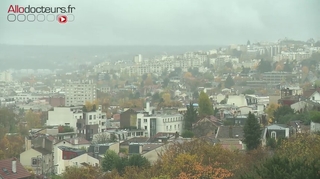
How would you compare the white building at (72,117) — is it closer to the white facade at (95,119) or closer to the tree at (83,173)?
the white facade at (95,119)

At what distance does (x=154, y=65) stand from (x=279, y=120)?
47.6m

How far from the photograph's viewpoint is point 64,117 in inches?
845

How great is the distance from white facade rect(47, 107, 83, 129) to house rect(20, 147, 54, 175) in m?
5.96

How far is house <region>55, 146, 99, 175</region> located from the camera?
12.8 m

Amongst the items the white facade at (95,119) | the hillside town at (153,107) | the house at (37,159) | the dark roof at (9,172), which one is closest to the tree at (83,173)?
the hillside town at (153,107)

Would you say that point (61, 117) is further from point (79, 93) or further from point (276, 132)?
point (79, 93)

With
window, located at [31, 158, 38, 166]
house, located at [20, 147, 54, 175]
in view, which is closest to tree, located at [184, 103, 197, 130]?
house, located at [20, 147, 54, 175]

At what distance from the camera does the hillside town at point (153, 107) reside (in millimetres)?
13312

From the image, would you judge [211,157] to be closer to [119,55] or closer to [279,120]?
[279,120]

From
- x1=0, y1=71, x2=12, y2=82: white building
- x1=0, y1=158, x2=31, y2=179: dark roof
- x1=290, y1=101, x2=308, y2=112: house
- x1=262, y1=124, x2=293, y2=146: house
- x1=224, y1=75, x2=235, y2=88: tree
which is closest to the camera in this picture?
x1=0, y1=158, x2=31, y2=179: dark roof

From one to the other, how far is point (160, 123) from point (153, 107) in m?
7.38

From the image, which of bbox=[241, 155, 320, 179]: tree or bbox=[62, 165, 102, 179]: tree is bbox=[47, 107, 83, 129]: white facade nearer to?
bbox=[62, 165, 102, 179]: tree

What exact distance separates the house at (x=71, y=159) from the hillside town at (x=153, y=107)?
16 millimetres

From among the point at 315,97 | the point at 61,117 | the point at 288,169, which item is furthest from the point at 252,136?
the point at 315,97
